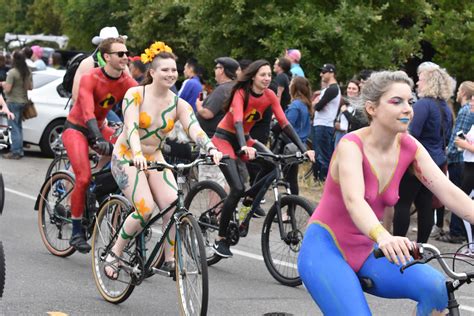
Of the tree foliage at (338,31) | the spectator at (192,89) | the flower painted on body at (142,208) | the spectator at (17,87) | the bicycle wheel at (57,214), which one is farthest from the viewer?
the tree foliage at (338,31)

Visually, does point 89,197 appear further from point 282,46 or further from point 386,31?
point 386,31

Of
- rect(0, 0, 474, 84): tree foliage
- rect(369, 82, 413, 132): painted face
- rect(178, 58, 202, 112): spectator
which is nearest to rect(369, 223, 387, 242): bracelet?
rect(369, 82, 413, 132): painted face

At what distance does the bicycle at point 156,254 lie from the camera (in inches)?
260

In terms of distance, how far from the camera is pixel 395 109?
194 inches

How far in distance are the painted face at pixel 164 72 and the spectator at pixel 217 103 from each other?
432 centimetres

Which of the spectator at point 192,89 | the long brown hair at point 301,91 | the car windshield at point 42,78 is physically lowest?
the car windshield at point 42,78

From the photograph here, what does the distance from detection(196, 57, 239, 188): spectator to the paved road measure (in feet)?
5.91

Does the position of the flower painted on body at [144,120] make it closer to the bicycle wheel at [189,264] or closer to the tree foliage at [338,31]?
the bicycle wheel at [189,264]

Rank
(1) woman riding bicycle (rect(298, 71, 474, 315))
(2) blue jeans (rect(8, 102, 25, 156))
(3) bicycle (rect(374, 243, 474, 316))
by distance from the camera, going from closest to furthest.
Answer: (3) bicycle (rect(374, 243, 474, 316))
(1) woman riding bicycle (rect(298, 71, 474, 315))
(2) blue jeans (rect(8, 102, 25, 156))

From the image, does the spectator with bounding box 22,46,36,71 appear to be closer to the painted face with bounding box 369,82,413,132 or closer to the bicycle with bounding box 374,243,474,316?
the painted face with bounding box 369,82,413,132

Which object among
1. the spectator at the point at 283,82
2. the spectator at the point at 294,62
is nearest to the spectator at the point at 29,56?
the spectator at the point at 294,62

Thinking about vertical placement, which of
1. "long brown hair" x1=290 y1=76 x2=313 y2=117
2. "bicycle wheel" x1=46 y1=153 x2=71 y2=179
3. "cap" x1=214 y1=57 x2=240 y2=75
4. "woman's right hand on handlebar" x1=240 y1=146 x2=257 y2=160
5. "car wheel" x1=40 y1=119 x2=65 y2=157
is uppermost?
"cap" x1=214 y1=57 x2=240 y2=75

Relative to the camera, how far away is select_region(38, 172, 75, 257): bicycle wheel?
938 cm

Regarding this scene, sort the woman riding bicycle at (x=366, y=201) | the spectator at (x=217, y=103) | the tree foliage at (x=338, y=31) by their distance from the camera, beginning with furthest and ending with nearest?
the tree foliage at (x=338, y=31), the spectator at (x=217, y=103), the woman riding bicycle at (x=366, y=201)
